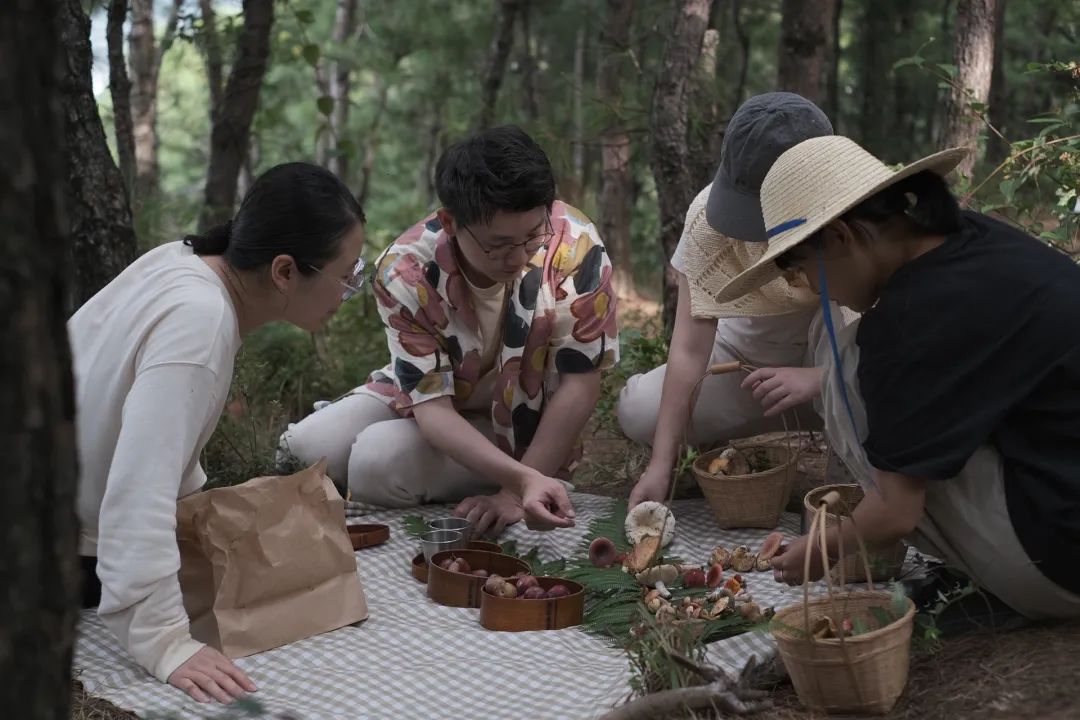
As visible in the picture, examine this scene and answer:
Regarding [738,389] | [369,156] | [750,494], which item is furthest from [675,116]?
[369,156]

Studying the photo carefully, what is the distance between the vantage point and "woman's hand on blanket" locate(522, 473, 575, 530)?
3.32 meters

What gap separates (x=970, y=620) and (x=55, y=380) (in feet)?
7.03

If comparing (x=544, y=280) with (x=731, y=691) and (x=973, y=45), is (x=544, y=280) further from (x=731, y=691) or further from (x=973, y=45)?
(x=973, y=45)

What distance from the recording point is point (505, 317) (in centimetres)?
392

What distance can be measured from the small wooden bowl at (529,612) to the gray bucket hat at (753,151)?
1.15 metres

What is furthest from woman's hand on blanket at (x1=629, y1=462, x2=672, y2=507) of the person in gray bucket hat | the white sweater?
the white sweater

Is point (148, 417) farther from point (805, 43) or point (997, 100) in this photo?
point (997, 100)

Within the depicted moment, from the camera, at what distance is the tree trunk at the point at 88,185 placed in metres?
4.00

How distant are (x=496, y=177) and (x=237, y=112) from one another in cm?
352

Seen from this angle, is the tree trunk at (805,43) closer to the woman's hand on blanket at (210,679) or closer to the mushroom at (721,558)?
the mushroom at (721,558)

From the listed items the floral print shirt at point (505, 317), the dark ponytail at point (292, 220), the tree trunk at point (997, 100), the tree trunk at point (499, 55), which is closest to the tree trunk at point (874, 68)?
the tree trunk at point (997, 100)

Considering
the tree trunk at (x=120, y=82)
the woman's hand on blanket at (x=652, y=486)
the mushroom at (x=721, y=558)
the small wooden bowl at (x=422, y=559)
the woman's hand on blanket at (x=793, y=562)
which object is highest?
the tree trunk at (x=120, y=82)

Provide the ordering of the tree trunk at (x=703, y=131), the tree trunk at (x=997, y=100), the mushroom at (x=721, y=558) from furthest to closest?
the tree trunk at (x=997, y=100)
the tree trunk at (x=703, y=131)
the mushroom at (x=721, y=558)

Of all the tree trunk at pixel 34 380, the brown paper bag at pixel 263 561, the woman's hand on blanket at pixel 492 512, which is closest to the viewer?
the tree trunk at pixel 34 380
